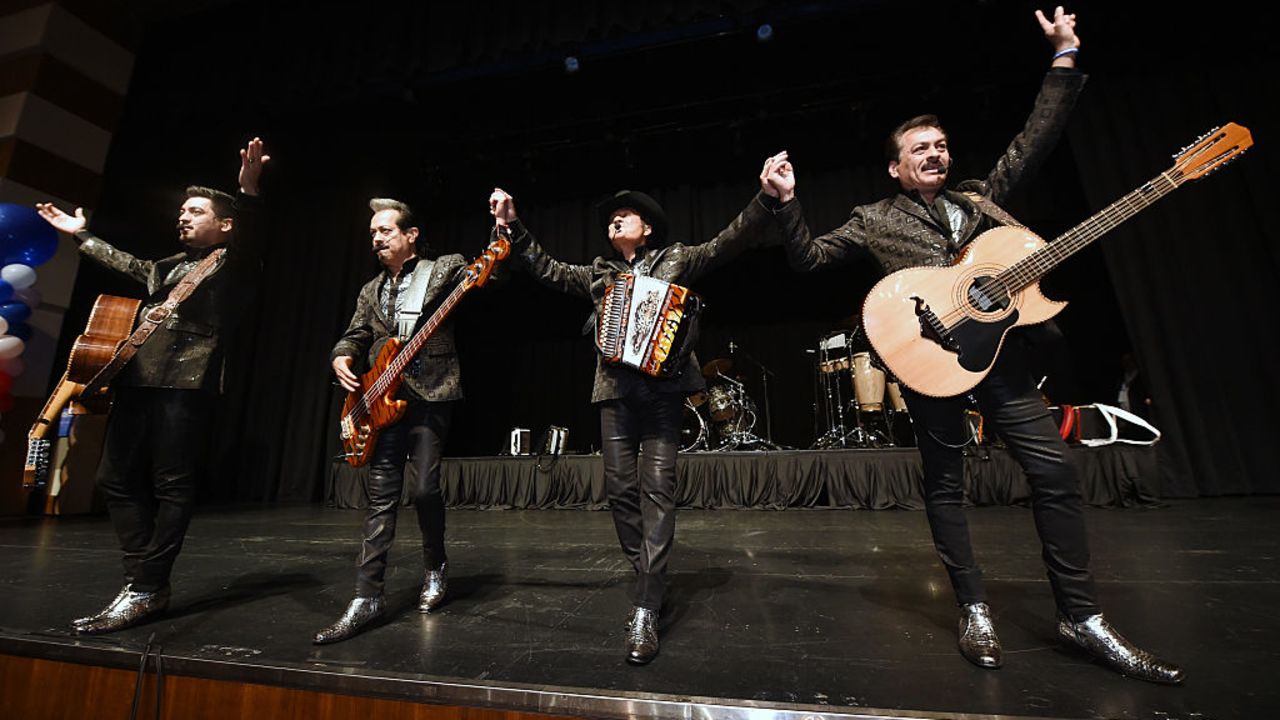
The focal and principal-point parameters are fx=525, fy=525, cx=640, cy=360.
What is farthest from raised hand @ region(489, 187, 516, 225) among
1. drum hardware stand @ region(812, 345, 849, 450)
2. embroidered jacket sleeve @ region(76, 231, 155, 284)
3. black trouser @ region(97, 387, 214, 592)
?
drum hardware stand @ region(812, 345, 849, 450)

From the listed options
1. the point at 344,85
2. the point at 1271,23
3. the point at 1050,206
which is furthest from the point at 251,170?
the point at 1271,23

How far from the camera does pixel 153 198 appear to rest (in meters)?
7.39

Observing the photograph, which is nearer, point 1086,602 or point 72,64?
point 1086,602

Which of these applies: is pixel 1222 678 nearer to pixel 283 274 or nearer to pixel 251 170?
pixel 251 170

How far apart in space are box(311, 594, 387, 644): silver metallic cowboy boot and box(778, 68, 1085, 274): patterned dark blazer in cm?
225

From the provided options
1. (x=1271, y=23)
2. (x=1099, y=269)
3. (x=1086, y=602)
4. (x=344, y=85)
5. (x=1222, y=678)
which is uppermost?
(x=1271, y=23)

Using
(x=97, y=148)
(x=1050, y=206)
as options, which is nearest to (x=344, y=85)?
(x=97, y=148)

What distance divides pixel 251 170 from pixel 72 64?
6730 mm

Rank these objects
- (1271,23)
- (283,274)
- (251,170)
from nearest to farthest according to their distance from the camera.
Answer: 1. (251,170)
2. (1271,23)
3. (283,274)

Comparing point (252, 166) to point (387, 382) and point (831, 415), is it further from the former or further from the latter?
point (831, 415)

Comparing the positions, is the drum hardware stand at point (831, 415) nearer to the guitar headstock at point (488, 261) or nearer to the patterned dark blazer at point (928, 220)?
the patterned dark blazer at point (928, 220)

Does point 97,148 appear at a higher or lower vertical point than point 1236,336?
higher

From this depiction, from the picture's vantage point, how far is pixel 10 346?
4.87 meters

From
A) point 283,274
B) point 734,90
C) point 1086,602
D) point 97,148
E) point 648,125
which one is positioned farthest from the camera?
point 283,274
